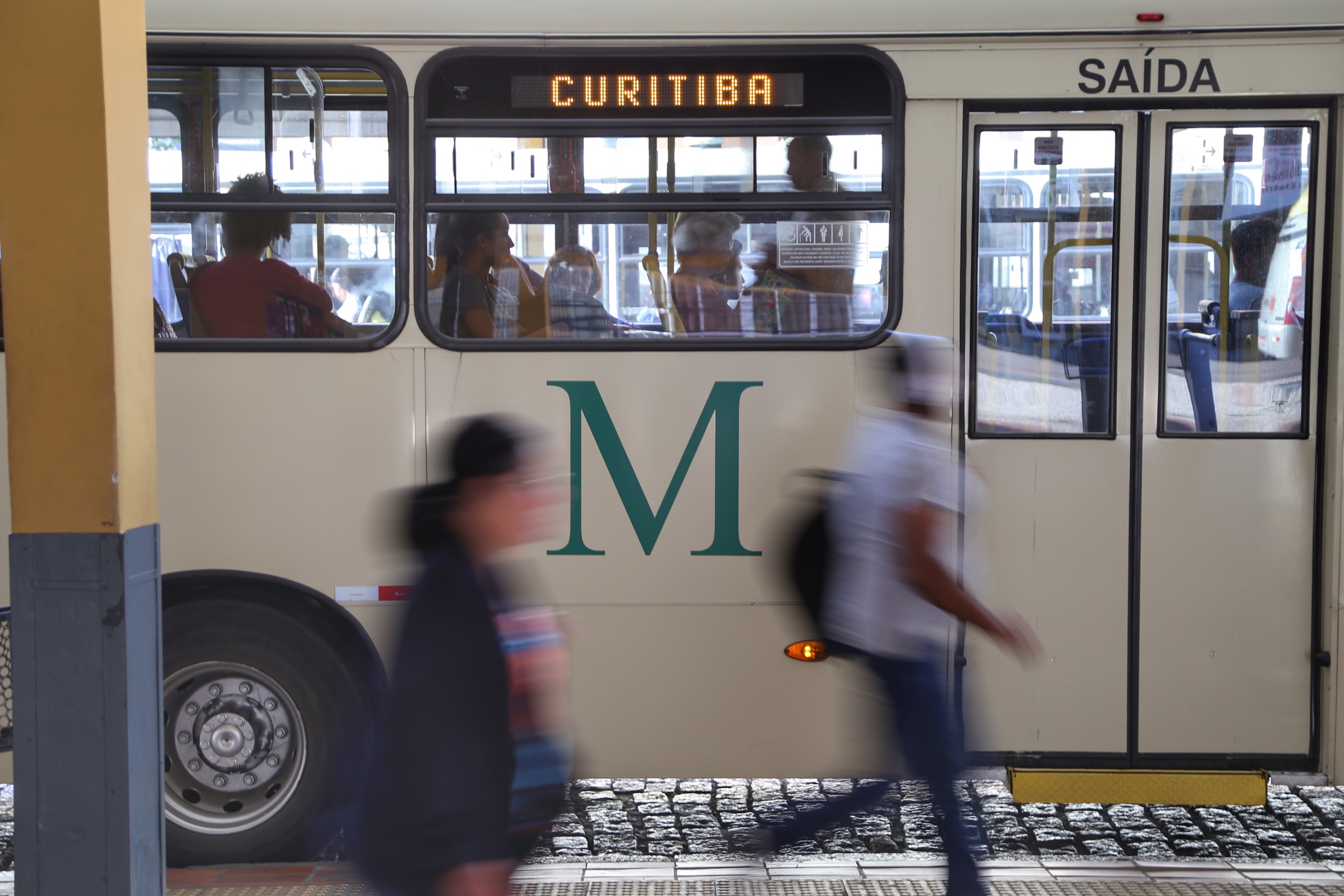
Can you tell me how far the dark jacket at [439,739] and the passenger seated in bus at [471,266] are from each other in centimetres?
199

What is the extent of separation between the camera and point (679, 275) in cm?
414

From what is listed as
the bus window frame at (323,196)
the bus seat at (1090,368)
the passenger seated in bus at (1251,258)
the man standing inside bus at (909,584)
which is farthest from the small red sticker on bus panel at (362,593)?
the passenger seated in bus at (1251,258)

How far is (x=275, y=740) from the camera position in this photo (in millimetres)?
4258

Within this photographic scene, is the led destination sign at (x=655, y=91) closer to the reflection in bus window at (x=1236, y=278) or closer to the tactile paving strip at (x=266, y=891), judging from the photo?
the reflection in bus window at (x=1236, y=278)

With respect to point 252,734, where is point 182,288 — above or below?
above

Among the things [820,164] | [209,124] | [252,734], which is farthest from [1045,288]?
[252,734]

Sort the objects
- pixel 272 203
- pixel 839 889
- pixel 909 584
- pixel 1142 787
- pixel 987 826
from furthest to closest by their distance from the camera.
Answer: pixel 987 826 → pixel 1142 787 → pixel 272 203 → pixel 839 889 → pixel 909 584

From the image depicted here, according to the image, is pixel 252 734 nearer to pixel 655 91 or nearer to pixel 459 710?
pixel 459 710

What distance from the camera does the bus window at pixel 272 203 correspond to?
13.4 ft

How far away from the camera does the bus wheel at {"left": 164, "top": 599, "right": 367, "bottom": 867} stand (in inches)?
165

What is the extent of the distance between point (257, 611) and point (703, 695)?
5.65ft

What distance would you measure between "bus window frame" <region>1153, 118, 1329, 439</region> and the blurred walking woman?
9.54 feet

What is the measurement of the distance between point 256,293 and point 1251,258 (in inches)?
148

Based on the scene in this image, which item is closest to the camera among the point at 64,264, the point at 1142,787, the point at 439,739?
the point at 439,739
